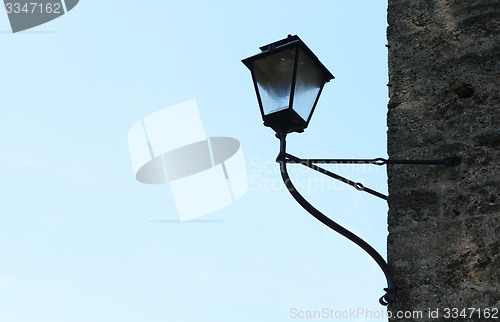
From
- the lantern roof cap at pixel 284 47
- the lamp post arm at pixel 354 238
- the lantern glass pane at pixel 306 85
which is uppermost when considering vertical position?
the lantern roof cap at pixel 284 47

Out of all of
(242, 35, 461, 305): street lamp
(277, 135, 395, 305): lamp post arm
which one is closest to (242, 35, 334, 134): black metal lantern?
(242, 35, 461, 305): street lamp

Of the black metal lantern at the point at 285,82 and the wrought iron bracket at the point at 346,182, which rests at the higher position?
the black metal lantern at the point at 285,82

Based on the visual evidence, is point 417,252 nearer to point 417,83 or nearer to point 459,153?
point 459,153

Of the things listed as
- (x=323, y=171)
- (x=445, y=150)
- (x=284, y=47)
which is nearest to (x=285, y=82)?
(x=284, y=47)

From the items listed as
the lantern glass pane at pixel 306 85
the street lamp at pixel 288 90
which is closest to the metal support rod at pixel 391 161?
the street lamp at pixel 288 90

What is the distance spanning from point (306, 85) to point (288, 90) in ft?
0.38

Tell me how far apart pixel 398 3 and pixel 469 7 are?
347mm

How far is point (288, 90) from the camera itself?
2.79 m

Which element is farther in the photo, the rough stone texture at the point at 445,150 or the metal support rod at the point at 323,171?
the metal support rod at the point at 323,171

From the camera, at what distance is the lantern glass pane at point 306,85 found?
9.21ft

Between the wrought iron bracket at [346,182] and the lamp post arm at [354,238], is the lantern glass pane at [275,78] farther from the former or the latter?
the lamp post arm at [354,238]

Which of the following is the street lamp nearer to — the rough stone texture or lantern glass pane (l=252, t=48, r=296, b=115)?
lantern glass pane (l=252, t=48, r=296, b=115)

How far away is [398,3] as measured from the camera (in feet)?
10.1

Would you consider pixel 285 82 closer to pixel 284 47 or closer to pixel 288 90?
pixel 288 90
